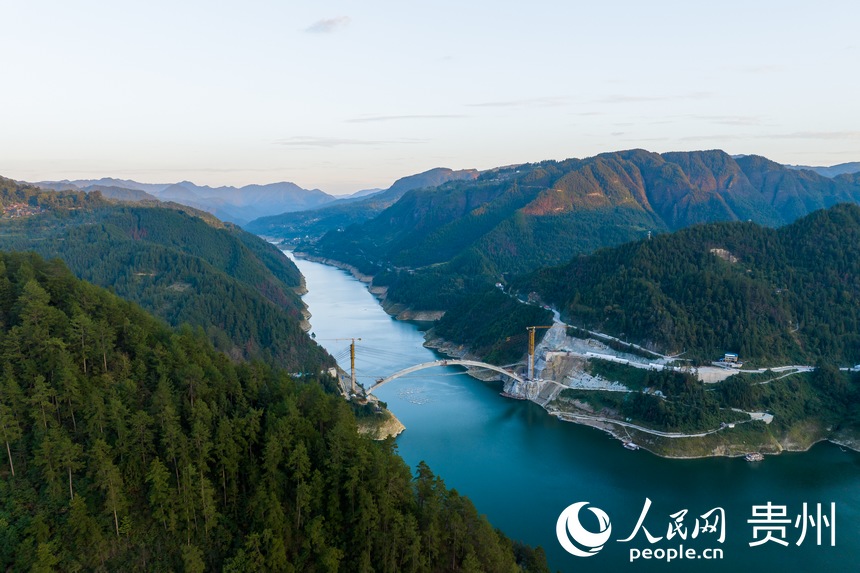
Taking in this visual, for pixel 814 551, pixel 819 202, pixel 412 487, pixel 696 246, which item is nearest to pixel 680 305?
pixel 696 246

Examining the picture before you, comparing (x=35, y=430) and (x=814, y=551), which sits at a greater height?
(x=35, y=430)

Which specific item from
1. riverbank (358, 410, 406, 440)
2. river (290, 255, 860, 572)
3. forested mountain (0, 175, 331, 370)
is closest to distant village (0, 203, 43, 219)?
forested mountain (0, 175, 331, 370)

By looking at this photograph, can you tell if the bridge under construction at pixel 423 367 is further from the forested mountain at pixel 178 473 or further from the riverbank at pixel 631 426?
the forested mountain at pixel 178 473

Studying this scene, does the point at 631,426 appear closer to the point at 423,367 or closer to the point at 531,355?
the point at 531,355

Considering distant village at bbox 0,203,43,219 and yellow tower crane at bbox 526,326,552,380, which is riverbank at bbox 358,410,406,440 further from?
distant village at bbox 0,203,43,219

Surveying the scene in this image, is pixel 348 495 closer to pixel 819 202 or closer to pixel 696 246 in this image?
pixel 696 246

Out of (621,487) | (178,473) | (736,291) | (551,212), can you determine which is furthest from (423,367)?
(551,212)
